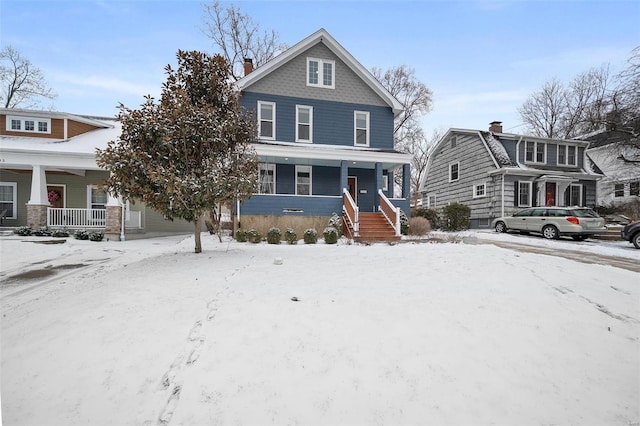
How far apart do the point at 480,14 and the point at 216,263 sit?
9.34 meters

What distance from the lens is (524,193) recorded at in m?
18.6

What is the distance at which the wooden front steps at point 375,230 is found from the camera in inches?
484

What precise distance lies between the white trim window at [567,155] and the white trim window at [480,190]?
5.45 m

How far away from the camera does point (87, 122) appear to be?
53.3ft

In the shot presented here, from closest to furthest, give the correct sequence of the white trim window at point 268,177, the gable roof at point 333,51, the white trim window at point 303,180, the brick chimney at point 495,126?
the gable roof at point 333,51 → the white trim window at point 268,177 → the white trim window at point 303,180 → the brick chimney at point 495,126

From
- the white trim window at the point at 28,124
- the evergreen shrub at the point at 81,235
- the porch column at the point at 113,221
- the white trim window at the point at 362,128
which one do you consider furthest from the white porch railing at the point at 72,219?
the white trim window at the point at 362,128

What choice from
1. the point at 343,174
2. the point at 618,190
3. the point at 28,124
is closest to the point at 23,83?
the point at 28,124

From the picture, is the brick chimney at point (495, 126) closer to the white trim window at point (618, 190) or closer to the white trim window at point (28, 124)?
the white trim window at point (618, 190)

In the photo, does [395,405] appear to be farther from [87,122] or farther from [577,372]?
[87,122]

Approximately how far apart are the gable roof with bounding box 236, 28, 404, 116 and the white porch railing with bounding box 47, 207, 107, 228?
945cm

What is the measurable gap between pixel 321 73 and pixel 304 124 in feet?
9.77

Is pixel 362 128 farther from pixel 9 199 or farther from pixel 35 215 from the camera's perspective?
pixel 9 199

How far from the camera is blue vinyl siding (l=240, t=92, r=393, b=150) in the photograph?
15.7 m

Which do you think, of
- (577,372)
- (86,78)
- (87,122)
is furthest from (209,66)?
(87,122)
